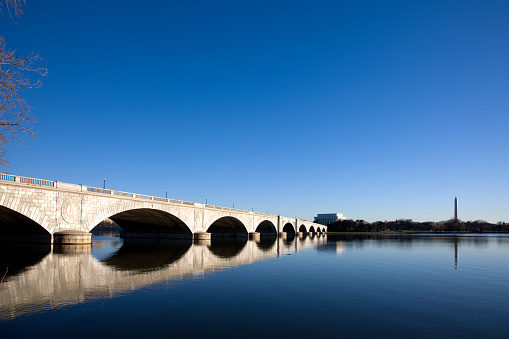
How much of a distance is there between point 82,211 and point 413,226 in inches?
7912

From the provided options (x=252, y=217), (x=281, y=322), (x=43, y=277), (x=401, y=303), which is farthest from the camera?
(x=252, y=217)

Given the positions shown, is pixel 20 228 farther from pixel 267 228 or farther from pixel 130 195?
pixel 267 228

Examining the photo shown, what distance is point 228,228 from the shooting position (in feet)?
258

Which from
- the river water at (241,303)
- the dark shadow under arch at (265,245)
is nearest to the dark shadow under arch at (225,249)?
the dark shadow under arch at (265,245)

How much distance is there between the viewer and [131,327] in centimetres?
1010

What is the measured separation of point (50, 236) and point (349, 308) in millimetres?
31158

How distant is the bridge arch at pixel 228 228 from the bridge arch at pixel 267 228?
1232cm

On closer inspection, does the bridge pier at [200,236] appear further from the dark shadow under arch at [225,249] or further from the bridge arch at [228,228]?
the bridge arch at [228,228]

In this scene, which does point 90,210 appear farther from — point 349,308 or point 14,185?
point 349,308

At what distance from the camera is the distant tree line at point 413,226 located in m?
170

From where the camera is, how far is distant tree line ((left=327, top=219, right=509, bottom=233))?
170 m

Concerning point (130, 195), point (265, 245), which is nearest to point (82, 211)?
point (130, 195)

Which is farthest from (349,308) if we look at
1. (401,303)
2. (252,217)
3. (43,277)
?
(252,217)

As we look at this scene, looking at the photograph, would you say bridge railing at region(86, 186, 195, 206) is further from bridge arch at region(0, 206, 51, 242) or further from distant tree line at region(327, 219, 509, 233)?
distant tree line at region(327, 219, 509, 233)
